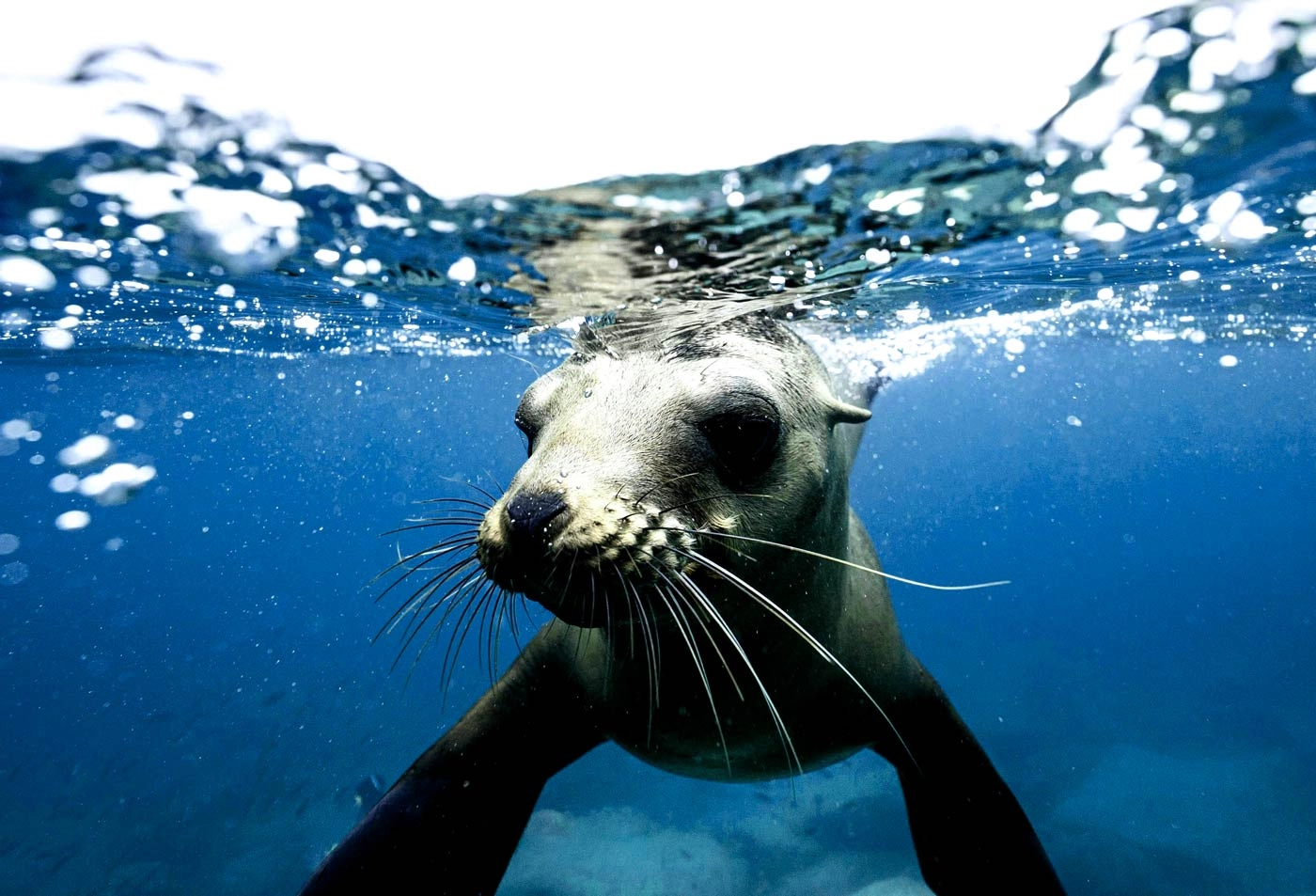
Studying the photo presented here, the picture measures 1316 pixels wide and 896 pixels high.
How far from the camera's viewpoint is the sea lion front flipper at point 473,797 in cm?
321

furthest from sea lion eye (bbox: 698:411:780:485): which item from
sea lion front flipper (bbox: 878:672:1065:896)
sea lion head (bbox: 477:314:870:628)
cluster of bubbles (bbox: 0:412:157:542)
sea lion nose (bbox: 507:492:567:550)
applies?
cluster of bubbles (bbox: 0:412:157:542)

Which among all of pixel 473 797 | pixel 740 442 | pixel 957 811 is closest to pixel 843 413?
pixel 740 442

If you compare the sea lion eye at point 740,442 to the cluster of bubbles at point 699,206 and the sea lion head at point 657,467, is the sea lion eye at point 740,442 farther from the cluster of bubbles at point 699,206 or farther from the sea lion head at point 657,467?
the cluster of bubbles at point 699,206

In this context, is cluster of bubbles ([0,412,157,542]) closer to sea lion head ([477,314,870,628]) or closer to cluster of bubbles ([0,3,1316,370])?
cluster of bubbles ([0,3,1316,370])

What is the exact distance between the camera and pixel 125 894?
36.0 feet

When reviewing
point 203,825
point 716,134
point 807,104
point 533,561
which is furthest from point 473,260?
point 203,825

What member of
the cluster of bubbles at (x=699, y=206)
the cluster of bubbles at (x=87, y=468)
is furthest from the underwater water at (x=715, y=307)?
the cluster of bubbles at (x=87, y=468)

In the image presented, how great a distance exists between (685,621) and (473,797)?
1.80 m

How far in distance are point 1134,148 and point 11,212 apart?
7750mm

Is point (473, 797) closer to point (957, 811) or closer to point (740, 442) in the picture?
point (740, 442)

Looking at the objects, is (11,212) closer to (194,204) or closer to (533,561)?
(194,204)

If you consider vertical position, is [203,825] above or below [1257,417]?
above

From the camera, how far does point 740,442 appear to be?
258 cm

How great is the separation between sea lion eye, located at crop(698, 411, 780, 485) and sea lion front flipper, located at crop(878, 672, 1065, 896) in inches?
63.1
